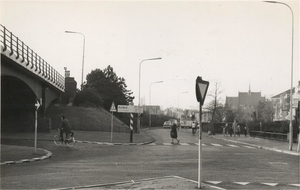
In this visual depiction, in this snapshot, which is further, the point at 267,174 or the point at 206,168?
the point at 206,168

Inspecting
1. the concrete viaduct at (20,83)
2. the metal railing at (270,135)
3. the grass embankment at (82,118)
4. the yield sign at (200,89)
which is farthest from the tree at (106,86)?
the yield sign at (200,89)

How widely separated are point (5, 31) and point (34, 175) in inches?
466

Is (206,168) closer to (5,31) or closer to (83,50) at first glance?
(5,31)

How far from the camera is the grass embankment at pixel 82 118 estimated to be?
45369mm

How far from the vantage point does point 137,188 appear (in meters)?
8.22

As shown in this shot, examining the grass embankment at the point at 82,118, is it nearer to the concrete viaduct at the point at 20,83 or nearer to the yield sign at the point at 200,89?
the concrete viaduct at the point at 20,83

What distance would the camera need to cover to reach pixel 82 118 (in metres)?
48.1

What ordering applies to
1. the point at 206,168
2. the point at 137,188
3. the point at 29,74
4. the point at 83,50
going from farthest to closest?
the point at 83,50 < the point at 29,74 < the point at 206,168 < the point at 137,188

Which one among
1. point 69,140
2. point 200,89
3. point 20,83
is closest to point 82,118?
point 20,83

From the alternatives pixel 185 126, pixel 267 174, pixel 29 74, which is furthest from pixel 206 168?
pixel 185 126

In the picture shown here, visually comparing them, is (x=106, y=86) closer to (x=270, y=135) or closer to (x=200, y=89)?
(x=270, y=135)

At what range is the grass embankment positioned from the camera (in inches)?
1786

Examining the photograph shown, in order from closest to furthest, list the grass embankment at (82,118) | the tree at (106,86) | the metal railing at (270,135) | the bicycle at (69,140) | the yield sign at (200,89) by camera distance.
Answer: the yield sign at (200,89) < the bicycle at (69,140) < the metal railing at (270,135) < the grass embankment at (82,118) < the tree at (106,86)

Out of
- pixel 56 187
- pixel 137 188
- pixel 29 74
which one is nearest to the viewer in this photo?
pixel 137 188
